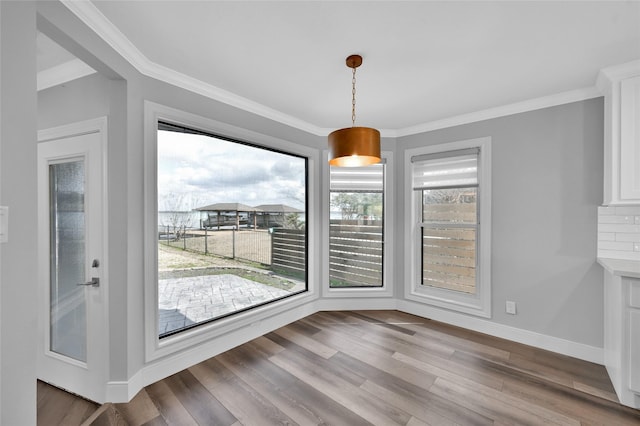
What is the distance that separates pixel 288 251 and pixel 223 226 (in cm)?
100

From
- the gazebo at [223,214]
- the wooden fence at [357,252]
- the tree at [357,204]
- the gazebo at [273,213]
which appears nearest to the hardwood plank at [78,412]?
the gazebo at [223,214]

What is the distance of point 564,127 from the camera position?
258 centimetres

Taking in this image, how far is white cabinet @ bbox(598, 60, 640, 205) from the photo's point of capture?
204 centimetres

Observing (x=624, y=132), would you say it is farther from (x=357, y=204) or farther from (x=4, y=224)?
(x=4, y=224)

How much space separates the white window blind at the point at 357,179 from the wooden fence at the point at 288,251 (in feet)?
2.77

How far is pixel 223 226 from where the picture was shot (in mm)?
2719

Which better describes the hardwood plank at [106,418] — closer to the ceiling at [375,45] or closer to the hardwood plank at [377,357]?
the hardwood plank at [377,357]

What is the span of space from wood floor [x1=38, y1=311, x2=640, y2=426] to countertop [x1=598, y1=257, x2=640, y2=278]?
0.94m

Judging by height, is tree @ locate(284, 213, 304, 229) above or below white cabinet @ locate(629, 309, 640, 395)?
above

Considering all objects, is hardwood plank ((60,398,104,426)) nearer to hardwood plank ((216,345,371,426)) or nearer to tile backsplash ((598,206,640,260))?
hardwood plank ((216,345,371,426))

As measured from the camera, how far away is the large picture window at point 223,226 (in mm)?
2303

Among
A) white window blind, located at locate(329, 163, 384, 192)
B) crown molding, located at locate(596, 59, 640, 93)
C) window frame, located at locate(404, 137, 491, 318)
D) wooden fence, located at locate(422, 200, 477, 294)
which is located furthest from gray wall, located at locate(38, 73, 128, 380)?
crown molding, located at locate(596, 59, 640, 93)

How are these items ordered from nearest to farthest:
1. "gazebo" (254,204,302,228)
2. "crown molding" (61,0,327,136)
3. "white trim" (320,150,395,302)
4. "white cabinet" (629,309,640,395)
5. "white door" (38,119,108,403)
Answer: "crown molding" (61,0,327,136) < "white cabinet" (629,309,640,395) < "white door" (38,119,108,403) < "gazebo" (254,204,302,228) < "white trim" (320,150,395,302)

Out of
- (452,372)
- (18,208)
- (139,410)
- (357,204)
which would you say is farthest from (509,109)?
(139,410)
